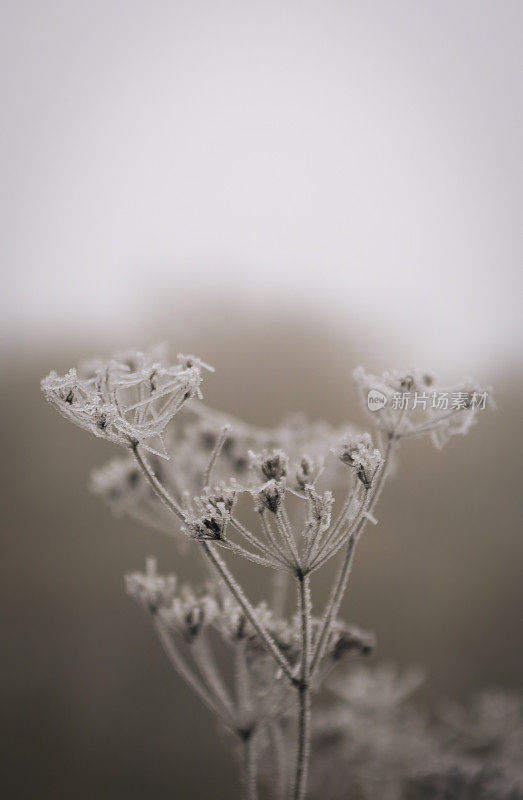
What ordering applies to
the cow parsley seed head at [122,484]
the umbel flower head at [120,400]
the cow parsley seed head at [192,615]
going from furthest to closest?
→ the cow parsley seed head at [122,484] → the cow parsley seed head at [192,615] → the umbel flower head at [120,400]

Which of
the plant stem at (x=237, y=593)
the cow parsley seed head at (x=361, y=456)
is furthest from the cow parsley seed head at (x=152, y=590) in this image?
the cow parsley seed head at (x=361, y=456)

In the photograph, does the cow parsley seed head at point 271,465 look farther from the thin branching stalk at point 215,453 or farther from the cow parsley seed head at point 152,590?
the cow parsley seed head at point 152,590

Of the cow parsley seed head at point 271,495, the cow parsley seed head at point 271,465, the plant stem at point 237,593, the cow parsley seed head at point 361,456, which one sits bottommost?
the plant stem at point 237,593

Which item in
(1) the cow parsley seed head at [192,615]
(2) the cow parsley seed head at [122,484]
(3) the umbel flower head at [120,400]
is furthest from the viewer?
(2) the cow parsley seed head at [122,484]

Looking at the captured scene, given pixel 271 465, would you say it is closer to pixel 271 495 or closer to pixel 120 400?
pixel 271 495

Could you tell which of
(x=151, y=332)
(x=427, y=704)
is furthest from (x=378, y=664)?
(x=151, y=332)

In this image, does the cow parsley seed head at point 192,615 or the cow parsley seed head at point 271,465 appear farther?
the cow parsley seed head at point 192,615

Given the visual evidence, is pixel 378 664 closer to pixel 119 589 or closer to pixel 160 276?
pixel 119 589

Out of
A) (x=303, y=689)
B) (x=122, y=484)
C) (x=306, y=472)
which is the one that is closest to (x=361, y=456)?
(x=306, y=472)
